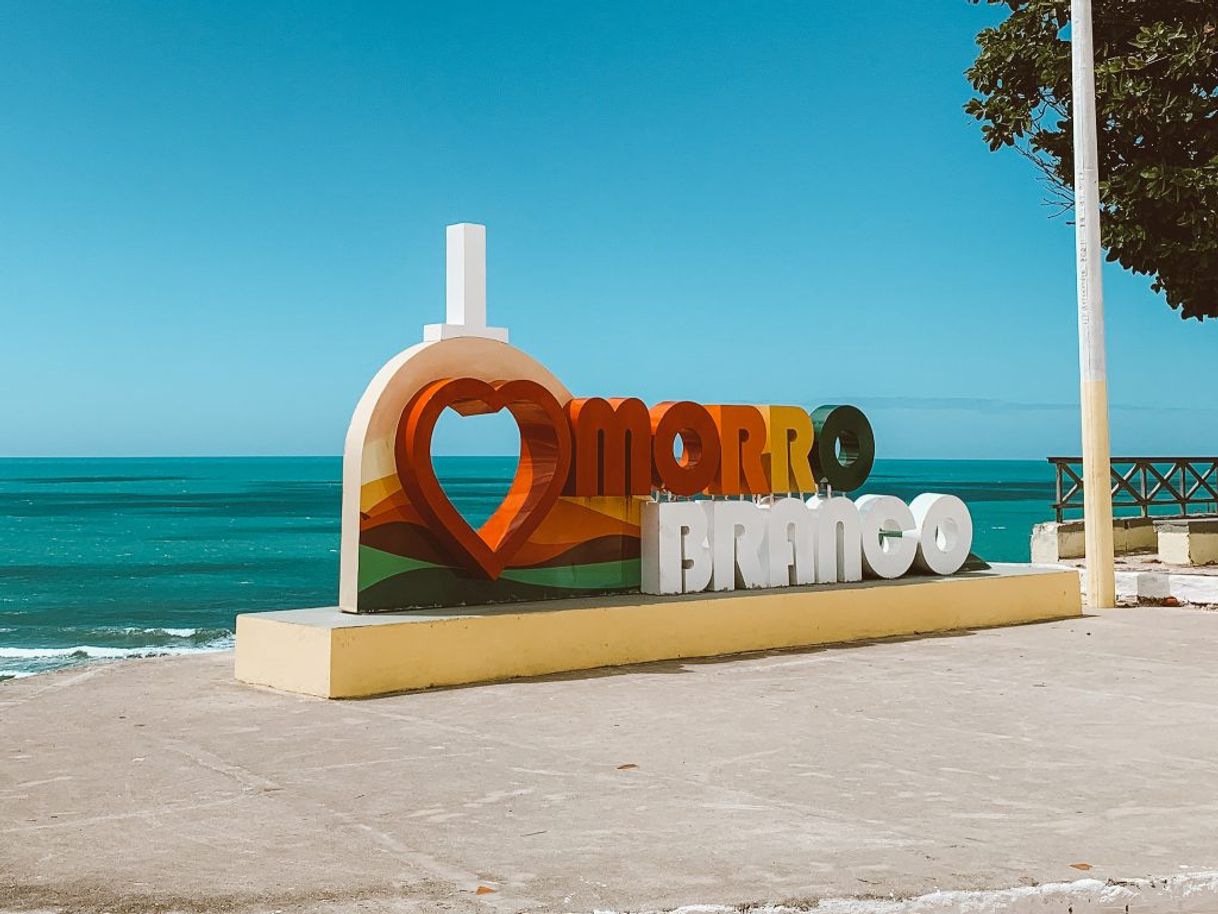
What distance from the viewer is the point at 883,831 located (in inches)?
236

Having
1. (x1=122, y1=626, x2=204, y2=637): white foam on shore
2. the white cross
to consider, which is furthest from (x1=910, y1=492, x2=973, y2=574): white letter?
(x1=122, y1=626, x2=204, y2=637): white foam on shore

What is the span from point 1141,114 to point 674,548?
10.6 m

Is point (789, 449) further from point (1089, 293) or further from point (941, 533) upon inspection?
point (1089, 293)

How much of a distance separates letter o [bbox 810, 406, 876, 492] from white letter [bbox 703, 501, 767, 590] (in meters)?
1.17

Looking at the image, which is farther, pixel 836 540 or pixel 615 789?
pixel 836 540

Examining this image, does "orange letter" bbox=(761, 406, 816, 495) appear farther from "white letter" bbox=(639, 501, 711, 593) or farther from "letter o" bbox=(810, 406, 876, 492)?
"white letter" bbox=(639, 501, 711, 593)

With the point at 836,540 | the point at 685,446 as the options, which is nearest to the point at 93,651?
the point at 685,446

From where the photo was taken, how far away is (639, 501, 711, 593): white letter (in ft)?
39.9

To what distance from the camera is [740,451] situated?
507 inches

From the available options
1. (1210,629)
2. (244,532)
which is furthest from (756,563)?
(244,532)

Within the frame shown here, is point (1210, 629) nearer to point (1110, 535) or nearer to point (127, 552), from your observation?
point (1110, 535)

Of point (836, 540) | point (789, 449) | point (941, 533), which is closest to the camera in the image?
point (789, 449)

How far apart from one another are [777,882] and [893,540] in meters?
9.21

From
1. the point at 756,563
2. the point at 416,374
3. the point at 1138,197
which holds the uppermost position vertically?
the point at 1138,197
